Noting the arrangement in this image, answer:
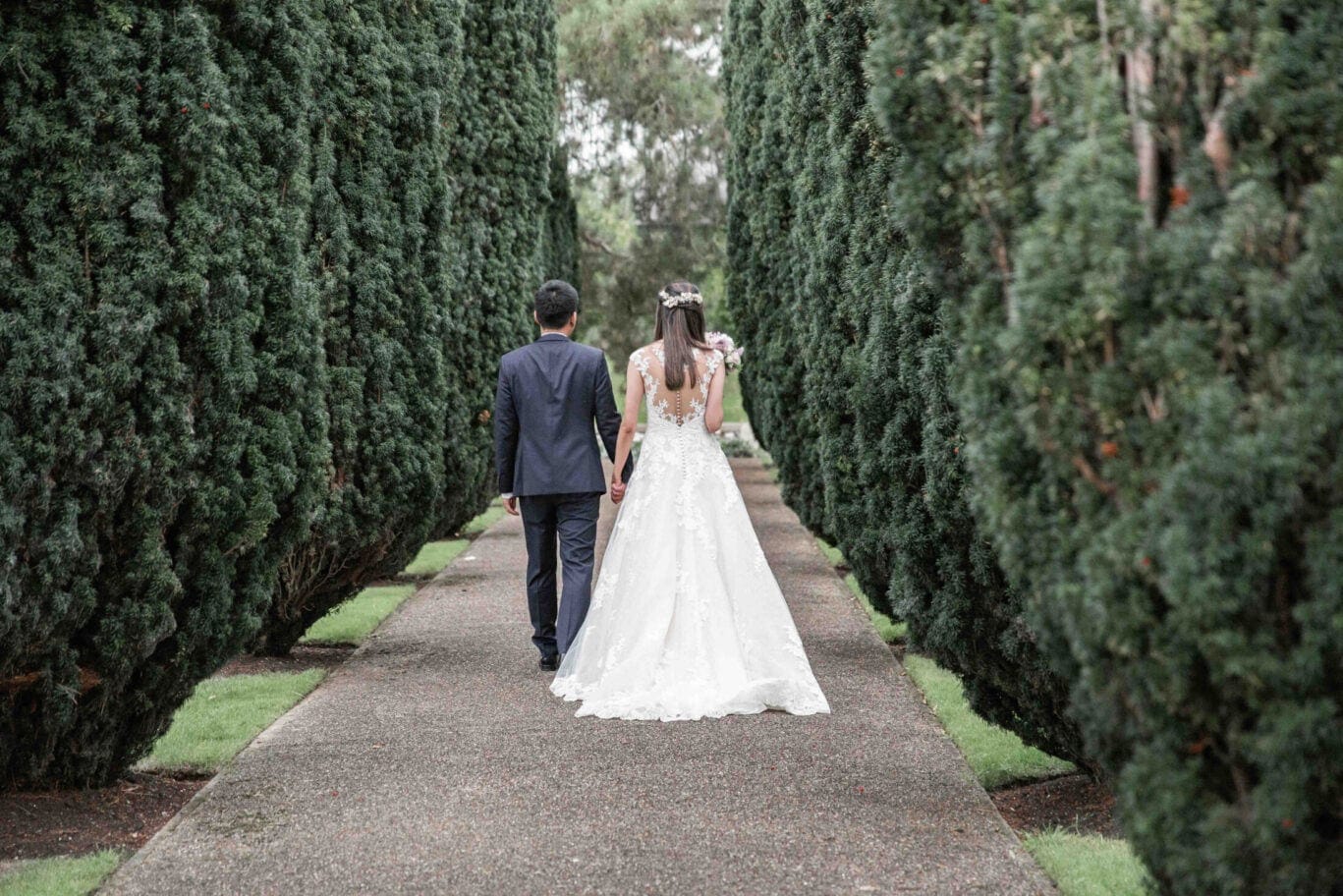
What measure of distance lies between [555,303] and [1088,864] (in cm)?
435

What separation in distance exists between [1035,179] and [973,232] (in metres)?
0.22

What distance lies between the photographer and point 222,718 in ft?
22.2

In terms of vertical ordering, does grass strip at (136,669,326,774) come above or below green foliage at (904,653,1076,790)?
above

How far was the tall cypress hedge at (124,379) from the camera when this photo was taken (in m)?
4.55

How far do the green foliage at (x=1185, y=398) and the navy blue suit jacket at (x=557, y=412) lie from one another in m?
4.75

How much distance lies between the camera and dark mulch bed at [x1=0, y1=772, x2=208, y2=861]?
15.9 feet

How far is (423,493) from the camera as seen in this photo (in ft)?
29.2

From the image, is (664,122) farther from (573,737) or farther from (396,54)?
(573,737)

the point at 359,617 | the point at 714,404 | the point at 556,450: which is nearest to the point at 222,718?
the point at 556,450

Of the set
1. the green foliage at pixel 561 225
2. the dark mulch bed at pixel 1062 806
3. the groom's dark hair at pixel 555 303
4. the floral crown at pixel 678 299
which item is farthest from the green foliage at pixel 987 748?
the green foliage at pixel 561 225

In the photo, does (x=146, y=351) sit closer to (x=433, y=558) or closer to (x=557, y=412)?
(x=557, y=412)

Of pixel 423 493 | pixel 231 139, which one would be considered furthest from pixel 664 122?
pixel 231 139

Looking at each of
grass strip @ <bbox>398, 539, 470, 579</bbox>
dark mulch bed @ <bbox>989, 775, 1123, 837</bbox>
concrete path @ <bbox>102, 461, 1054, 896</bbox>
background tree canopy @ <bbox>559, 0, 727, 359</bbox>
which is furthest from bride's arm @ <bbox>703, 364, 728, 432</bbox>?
background tree canopy @ <bbox>559, 0, 727, 359</bbox>

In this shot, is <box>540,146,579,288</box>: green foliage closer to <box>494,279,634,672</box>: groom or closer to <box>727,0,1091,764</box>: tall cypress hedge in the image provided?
<box>727,0,1091,764</box>: tall cypress hedge
